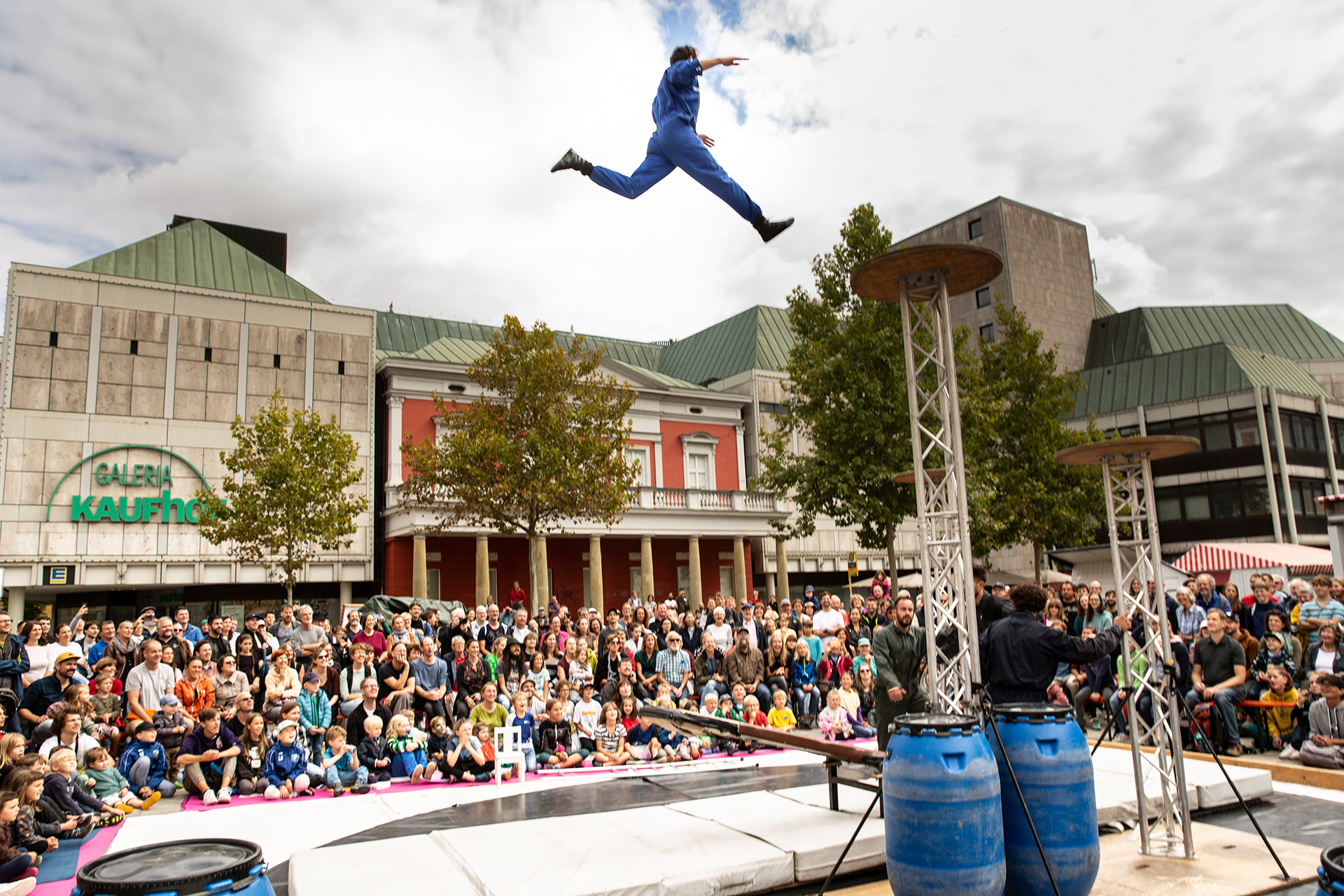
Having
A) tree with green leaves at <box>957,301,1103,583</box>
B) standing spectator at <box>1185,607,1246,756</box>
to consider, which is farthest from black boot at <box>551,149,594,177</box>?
tree with green leaves at <box>957,301,1103,583</box>

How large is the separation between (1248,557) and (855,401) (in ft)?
38.4

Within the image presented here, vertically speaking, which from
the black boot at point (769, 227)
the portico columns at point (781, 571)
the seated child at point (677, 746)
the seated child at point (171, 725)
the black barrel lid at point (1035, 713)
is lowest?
the seated child at point (677, 746)

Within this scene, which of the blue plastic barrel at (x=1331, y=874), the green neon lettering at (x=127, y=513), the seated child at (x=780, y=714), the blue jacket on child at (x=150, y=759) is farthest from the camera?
the green neon lettering at (x=127, y=513)

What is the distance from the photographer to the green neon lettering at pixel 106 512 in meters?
24.9

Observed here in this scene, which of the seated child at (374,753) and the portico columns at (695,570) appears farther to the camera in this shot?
the portico columns at (695,570)

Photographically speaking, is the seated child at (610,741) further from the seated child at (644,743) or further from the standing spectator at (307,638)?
the standing spectator at (307,638)

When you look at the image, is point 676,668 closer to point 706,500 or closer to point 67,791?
point 67,791

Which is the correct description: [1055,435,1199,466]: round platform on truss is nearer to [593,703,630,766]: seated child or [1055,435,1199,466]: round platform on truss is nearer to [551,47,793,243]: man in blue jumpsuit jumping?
[551,47,793,243]: man in blue jumpsuit jumping

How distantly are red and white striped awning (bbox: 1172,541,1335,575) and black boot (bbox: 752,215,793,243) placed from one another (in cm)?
2068

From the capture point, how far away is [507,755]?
10.4m

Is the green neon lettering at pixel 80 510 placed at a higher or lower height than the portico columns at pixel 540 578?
higher

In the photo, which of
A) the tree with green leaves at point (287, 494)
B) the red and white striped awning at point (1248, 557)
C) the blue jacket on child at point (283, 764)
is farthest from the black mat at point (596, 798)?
the red and white striped awning at point (1248, 557)

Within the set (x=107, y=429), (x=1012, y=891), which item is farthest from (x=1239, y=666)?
(x=107, y=429)

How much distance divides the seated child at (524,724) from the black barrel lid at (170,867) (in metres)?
6.99
